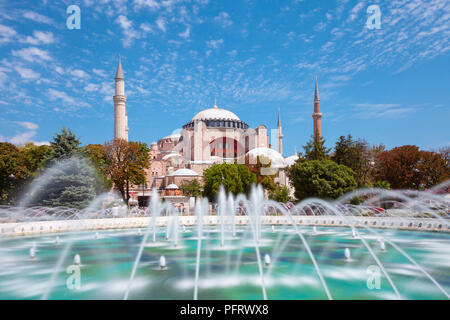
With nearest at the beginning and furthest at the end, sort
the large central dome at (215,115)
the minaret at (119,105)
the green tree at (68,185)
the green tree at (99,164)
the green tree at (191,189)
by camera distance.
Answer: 1. the green tree at (68,185)
2. the green tree at (99,164)
3. the green tree at (191,189)
4. the minaret at (119,105)
5. the large central dome at (215,115)

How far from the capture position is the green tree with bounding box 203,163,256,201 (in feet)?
95.5

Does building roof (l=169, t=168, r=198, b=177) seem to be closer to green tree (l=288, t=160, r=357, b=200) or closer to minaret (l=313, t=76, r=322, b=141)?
minaret (l=313, t=76, r=322, b=141)

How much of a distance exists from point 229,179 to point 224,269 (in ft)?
67.9

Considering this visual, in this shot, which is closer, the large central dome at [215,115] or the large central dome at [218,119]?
the large central dome at [218,119]

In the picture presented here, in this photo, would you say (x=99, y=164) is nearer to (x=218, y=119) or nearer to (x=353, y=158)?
(x=353, y=158)

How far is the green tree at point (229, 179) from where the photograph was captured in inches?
1146

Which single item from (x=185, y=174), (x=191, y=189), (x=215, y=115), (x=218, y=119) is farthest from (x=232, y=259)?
(x=215, y=115)

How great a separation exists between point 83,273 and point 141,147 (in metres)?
24.8

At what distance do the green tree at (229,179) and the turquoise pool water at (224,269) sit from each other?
48.4ft

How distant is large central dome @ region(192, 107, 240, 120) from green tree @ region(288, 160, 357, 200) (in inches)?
1453

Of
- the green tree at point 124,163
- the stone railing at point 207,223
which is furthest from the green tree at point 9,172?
the stone railing at point 207,223

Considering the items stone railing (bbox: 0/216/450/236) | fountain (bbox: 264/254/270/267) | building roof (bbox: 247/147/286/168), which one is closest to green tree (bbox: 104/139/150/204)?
stone railing (bbox: 0/216/450/236)

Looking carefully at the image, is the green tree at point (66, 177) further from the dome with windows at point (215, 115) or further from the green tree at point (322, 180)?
the dome with windows at point (215, 115)

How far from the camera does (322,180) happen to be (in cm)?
2320
